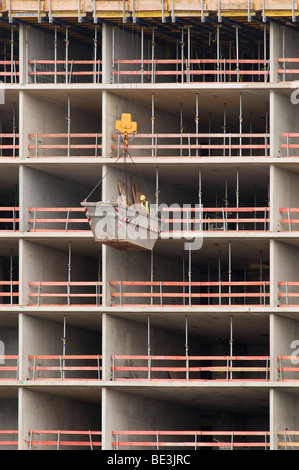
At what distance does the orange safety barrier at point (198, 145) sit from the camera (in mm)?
64125

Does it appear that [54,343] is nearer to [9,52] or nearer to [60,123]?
[60,123]

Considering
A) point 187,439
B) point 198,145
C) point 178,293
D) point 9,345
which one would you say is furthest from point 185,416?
point 198,145

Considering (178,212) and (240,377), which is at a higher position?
(178,212)

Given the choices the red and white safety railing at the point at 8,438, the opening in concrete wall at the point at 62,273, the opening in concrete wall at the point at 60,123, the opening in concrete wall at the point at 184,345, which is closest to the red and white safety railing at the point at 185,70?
the opening in concrete wall at the point at 60,123

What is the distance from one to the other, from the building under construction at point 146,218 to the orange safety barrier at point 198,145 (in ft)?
0.47

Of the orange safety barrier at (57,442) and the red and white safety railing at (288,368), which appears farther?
the orange safety barrier at (57,442)

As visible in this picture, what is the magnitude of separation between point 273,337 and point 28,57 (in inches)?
586

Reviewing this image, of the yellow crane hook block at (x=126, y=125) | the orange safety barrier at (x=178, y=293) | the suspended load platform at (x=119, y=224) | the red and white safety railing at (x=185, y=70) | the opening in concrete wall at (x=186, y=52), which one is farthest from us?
the opening in concrete wall at (x=186, y=52)

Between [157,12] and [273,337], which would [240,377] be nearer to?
[273,337]

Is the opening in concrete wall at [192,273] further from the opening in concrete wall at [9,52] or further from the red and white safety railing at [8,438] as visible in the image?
the opening in concrete wall at [9,52]

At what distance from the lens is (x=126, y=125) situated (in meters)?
62.2

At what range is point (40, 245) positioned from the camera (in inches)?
2549

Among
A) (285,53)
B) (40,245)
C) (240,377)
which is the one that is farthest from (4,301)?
(285,53)
